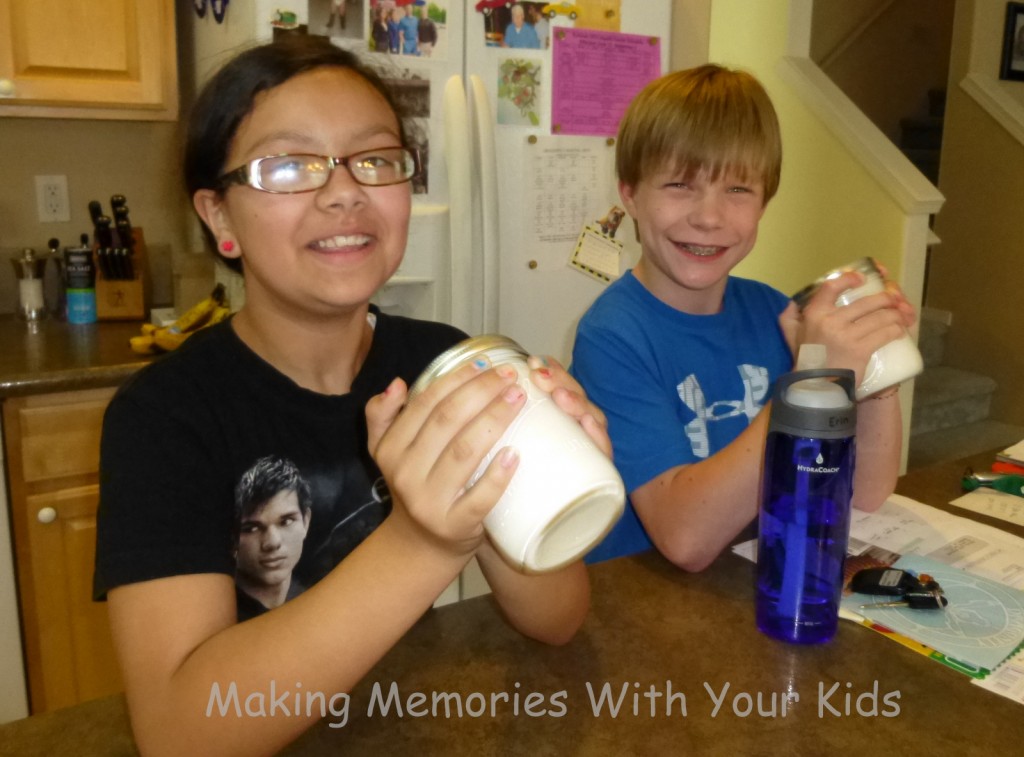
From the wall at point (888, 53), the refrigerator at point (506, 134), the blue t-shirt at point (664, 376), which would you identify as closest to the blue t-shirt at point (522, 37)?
the refrigerator at point (506, 134)

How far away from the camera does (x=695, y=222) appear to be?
118 centimetres

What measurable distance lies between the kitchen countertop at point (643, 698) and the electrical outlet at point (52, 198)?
191 cm

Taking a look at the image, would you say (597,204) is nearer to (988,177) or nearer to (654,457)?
(654,457)

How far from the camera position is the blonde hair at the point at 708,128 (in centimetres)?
115

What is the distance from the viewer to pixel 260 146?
862 millimetres

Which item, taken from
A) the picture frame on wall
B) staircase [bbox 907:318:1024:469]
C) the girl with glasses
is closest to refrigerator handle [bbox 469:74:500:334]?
the girl with glasses

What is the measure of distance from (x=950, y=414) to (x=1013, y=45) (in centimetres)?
167

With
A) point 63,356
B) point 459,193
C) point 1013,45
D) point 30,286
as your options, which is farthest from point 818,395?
point 1013,45

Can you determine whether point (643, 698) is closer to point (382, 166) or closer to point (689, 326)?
point (382, 166)

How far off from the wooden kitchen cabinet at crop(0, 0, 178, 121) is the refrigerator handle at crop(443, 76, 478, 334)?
0.70m

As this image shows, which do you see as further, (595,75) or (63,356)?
(595,75)

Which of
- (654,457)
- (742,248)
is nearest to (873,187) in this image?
(742,248)

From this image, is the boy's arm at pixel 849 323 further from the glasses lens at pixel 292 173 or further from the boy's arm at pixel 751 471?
the glasses lens at pixel 292 173

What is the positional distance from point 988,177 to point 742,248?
3189mm
